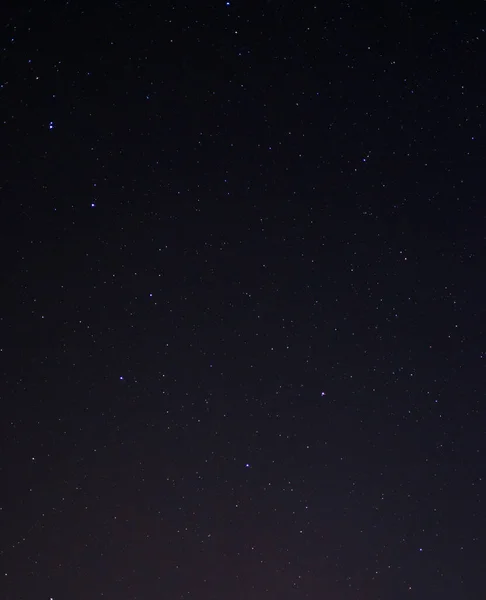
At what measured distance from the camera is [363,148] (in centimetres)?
74

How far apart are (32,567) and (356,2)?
75cm

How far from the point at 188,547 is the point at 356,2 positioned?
2.16 ft

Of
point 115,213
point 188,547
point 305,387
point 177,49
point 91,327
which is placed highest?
point 177,49

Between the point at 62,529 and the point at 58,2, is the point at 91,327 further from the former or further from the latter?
the point at 58,2

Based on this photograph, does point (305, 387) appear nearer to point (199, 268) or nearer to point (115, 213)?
point (199, 268)

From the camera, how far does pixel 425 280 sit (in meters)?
0.75

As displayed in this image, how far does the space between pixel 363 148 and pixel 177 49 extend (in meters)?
0.24

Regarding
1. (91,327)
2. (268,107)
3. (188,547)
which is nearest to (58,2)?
(268,107)

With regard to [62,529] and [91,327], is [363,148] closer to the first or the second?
[91,327]

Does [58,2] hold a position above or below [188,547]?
above

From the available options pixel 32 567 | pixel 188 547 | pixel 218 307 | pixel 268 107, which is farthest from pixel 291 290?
pixel 32 567

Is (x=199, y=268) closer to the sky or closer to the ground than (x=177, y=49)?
closer to the ground

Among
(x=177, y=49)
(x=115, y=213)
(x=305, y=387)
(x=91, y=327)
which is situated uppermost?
(x=177, y=49)

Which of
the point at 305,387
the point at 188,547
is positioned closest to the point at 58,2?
the point at 305,387
